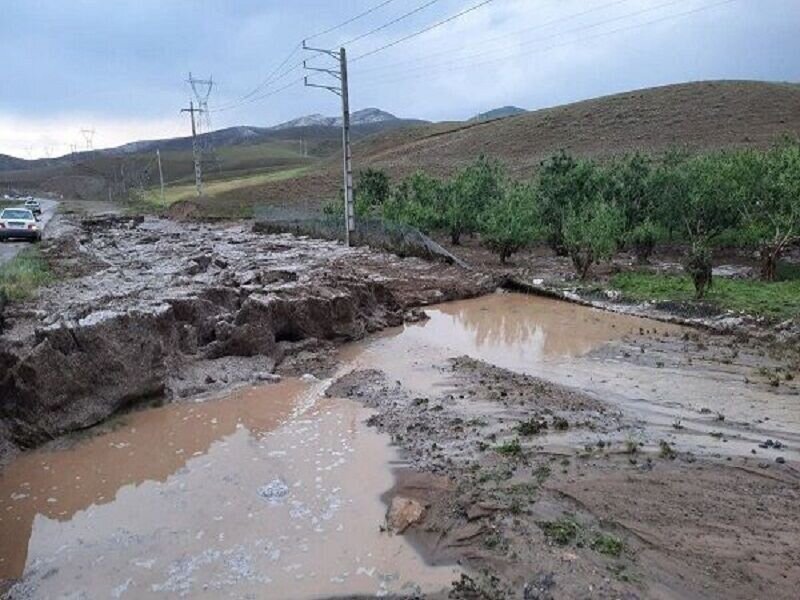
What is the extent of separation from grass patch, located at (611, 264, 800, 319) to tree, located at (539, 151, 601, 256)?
5.96 metres

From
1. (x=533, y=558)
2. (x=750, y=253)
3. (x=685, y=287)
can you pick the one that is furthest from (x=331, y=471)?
(x=750, y=253)

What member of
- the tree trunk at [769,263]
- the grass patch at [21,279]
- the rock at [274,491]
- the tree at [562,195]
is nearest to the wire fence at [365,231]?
the tree at [562,195]

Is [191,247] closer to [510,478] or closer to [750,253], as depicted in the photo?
[750,253]

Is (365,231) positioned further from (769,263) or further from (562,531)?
(562,531)

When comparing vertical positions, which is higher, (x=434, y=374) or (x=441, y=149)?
(x=441, y=149)

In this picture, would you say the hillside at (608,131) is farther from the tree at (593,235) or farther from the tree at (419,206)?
the tree at (593,235)

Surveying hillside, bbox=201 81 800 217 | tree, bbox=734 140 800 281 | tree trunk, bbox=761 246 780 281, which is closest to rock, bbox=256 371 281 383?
tree, bbox=734 140 800 281

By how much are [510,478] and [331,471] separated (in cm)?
238

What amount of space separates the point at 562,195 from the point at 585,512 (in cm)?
2331

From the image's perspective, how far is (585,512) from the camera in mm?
7008

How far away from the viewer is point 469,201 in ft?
109

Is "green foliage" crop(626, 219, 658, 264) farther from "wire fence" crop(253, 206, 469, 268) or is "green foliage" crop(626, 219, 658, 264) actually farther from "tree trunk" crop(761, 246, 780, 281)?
"wire fence" crop(253, 206, 469, 268)

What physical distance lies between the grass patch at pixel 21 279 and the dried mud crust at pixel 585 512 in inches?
404

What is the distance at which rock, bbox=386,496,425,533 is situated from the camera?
7202 mm
